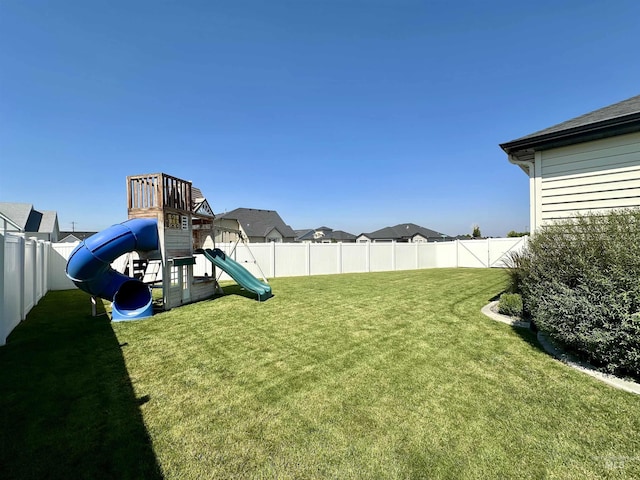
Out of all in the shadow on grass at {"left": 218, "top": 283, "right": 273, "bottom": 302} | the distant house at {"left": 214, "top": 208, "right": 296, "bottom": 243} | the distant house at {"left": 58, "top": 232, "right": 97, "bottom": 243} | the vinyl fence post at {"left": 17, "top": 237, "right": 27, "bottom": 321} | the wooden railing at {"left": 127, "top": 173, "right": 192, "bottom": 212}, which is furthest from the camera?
the distant house at {"left": 58, "top": 232, "right": 97, "bottom": 243}

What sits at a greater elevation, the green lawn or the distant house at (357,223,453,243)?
the distant house at (357,223,453,243)

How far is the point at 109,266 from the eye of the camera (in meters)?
6.48

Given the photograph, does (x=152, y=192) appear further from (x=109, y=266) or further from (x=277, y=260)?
(x=277, y=260)

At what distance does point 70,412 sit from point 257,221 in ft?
100

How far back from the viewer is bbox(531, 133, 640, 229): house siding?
15.1 ft

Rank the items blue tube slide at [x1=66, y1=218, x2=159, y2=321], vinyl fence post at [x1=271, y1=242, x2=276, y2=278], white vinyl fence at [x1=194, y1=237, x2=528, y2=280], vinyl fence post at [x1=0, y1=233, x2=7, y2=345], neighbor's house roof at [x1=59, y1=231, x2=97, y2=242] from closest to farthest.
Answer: vinyl fence post at [x1=0, y1=233, x2=7, y2=345] → blue tube slide at [x1=66, y1=218, x2=159, y2=321] → white vinyl fence at [x1=194, y1=237, x2=528, y2=280] → vinyl fence post at [x1=271, y1=242, x2=276, y2=278] → neighbor's house roof at [x1=59, y1=231, x2=97, y2=242]

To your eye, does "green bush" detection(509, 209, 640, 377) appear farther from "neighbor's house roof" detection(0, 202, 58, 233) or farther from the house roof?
the house roof

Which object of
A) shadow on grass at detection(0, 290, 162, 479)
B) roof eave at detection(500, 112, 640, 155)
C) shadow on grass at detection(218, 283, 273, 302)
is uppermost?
roof eave at detection(500, 112, 640, 155)

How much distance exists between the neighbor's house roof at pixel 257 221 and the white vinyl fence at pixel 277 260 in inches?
675

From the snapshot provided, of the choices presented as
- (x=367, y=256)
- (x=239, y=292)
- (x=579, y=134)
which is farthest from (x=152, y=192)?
(x=367, y=256)

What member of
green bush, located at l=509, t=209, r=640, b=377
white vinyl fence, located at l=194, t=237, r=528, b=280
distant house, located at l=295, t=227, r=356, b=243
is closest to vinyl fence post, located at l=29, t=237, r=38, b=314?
white vinyl fence, located at l=194, t=237, r=528, b=280

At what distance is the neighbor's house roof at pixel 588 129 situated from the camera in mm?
4477

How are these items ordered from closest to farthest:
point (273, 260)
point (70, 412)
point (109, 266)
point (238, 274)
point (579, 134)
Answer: point (70, 412) → point (579, 134) → point (109, 266) → point (238, 274) → point (273, 260)

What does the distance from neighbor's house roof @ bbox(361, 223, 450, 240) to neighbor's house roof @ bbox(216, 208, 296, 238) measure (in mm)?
16511
